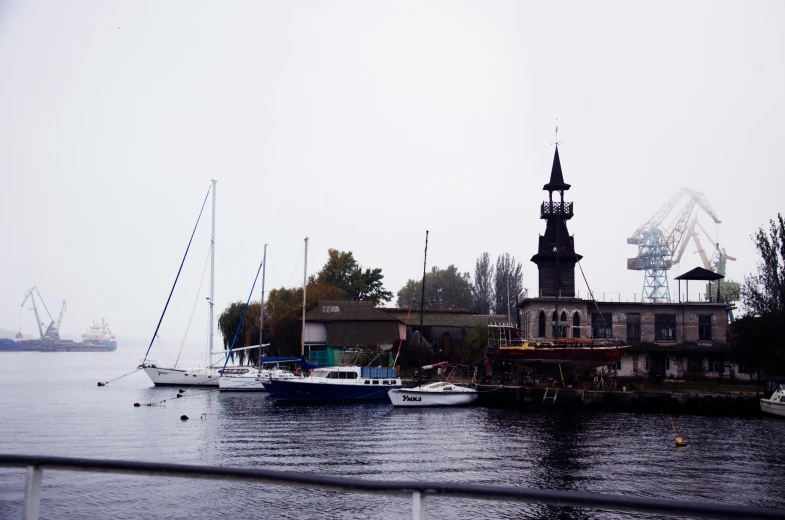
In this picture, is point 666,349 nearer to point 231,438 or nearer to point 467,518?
point 231,438

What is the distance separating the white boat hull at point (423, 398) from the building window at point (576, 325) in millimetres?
20025

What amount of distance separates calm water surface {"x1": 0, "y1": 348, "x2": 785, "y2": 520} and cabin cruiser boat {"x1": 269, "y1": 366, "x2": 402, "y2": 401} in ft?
8.38

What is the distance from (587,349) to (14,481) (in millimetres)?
52260

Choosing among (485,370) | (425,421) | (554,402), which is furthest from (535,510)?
(485,370)

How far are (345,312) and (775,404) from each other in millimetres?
52129

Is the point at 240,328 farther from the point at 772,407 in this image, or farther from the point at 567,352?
the point at 772,407

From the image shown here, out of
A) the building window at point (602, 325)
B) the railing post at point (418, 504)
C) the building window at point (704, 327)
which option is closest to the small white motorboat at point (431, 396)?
the building window at point (602, 325)

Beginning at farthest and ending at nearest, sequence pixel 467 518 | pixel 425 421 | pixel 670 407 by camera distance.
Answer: pixel 670 407 < pixel 425 421 < pixel 467 518

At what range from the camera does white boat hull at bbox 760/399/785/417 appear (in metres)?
55.3

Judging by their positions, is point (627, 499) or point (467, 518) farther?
point (467, 518)

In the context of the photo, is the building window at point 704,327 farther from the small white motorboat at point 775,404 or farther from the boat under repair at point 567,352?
the small white motorboat at point 775,404

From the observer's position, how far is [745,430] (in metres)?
48.3

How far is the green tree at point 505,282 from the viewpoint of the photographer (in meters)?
138

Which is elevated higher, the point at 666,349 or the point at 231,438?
the point at 666,349
